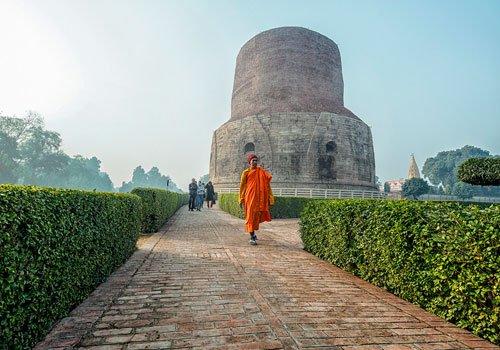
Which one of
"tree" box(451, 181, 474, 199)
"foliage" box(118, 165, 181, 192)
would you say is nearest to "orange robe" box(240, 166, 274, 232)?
"tree" box(451, 181, 474, 199)

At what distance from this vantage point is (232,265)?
421cm

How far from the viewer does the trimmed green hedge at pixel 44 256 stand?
5.32 ft

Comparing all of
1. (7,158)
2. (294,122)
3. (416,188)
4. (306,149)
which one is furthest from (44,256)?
(7,158)

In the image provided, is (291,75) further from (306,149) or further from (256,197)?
(256,197)

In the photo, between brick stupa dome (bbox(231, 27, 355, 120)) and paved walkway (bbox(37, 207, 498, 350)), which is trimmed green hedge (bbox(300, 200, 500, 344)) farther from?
brick stupa dome (bbox(231, 27, 355, 120))

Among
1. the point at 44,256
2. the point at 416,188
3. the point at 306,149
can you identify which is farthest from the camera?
the point at 416,188

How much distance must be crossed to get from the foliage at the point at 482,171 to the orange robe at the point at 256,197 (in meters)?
13.8

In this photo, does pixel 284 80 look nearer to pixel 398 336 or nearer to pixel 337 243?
pixel 337 243

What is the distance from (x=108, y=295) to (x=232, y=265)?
182cm

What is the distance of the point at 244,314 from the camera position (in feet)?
8.09

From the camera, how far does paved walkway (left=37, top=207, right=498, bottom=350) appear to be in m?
2.02

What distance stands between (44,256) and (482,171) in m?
18.2

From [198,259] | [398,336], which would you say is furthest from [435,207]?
[198,259]

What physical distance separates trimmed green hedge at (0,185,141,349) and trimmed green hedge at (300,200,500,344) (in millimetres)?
3259
